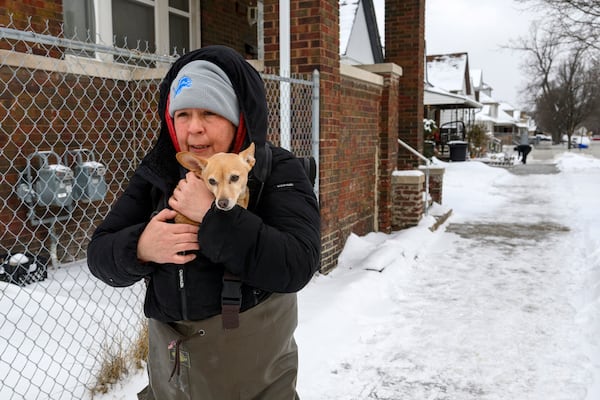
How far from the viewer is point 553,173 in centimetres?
2162

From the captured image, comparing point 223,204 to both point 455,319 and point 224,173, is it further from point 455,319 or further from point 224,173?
point 455,319

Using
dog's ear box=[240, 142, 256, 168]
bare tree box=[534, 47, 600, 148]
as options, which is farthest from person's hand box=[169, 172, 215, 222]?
bare tree box=[534, 47, 600, 148]

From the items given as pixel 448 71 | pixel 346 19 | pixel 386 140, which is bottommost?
pixel 386 140

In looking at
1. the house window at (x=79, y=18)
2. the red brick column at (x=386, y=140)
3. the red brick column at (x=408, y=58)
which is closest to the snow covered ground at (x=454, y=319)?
the red brick column at (x=386, y=140)

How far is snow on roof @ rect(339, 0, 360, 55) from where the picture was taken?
1745 cm

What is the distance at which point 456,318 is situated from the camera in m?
4.86

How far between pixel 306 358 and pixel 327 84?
2996 millimetres

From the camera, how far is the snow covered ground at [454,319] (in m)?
3.60

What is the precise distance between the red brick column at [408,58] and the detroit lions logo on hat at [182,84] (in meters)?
8.22

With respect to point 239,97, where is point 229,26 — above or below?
above

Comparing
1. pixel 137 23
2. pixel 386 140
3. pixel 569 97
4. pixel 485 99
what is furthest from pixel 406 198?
pixel 485 99

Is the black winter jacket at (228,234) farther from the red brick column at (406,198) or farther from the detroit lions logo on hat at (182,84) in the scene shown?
the red brick column at (406,198)

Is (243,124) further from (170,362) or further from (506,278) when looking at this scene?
(506,278)

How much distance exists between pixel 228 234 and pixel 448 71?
35.4 metres
